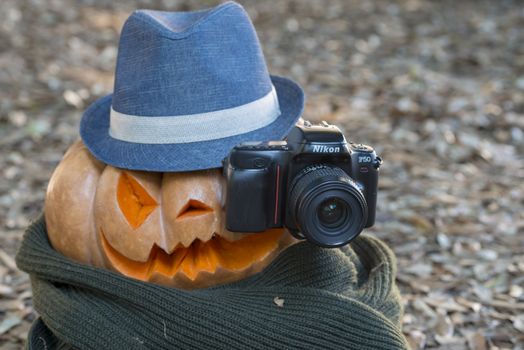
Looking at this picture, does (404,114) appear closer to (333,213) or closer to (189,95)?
(189,95)

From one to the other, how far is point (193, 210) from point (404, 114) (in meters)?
3.06

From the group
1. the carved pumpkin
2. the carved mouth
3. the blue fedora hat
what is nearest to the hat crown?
the blue fedora hat

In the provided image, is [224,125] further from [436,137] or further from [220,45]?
[436,137]

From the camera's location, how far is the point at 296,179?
1.87m

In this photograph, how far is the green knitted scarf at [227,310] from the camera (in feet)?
6.09

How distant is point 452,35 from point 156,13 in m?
5.05

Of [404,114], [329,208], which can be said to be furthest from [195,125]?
[404,114]

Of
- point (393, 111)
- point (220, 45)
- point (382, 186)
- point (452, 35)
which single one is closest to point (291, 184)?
point (220, 45)

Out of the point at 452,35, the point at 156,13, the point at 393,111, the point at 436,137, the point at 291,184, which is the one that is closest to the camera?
the point at 291,184

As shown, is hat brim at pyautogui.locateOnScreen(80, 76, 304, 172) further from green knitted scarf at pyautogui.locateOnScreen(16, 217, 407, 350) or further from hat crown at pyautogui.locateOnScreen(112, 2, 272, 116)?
green knitted scarf at pyautogui.locateOnScreen(16, 217, 407, 350)

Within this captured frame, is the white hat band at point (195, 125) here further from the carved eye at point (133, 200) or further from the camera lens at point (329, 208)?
the camera lens at point (329, 208)

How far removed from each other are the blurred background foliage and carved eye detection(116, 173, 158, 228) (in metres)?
0.77

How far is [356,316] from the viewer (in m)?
1.88

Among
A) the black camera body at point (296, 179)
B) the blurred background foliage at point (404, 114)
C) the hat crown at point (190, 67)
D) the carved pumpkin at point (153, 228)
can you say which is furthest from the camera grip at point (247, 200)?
the blurred background foliage at point (404, 114)
